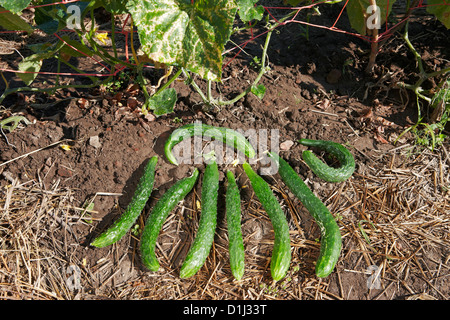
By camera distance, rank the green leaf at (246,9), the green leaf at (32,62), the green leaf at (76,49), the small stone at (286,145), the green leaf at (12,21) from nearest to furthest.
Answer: the green leaf at (246,9) < the green leaf at (12,21) < the green leaf at (32,62) < the green leaf at (76,49) < the small stone at (286,145)

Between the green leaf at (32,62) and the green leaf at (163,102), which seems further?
the green leaf at (163,102)

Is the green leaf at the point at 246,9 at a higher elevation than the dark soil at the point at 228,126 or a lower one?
higher

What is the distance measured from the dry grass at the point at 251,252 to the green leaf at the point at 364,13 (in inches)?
58.0

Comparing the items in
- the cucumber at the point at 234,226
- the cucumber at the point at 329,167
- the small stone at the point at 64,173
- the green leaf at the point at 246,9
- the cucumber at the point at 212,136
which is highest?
the green leaf at the point at 246,9

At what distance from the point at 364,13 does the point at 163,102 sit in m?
1.97

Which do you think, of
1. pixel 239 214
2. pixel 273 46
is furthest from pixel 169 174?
pixel 273 46

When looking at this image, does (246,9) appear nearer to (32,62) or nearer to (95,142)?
(95,142)

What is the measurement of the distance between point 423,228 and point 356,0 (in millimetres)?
2043

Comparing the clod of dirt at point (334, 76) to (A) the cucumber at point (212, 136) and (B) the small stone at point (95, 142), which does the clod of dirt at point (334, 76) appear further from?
(B) the small stone at point (95, 142)

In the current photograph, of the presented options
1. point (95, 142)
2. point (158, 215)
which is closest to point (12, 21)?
point (95, 142)

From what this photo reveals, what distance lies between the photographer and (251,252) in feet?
9.32

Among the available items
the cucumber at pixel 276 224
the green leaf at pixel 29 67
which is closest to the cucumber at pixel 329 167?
the cucumber at pixel 276 224

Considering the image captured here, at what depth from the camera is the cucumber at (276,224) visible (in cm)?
259

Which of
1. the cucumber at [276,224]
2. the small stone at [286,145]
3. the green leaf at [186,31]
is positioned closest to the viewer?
the green leaf at [186,31]
